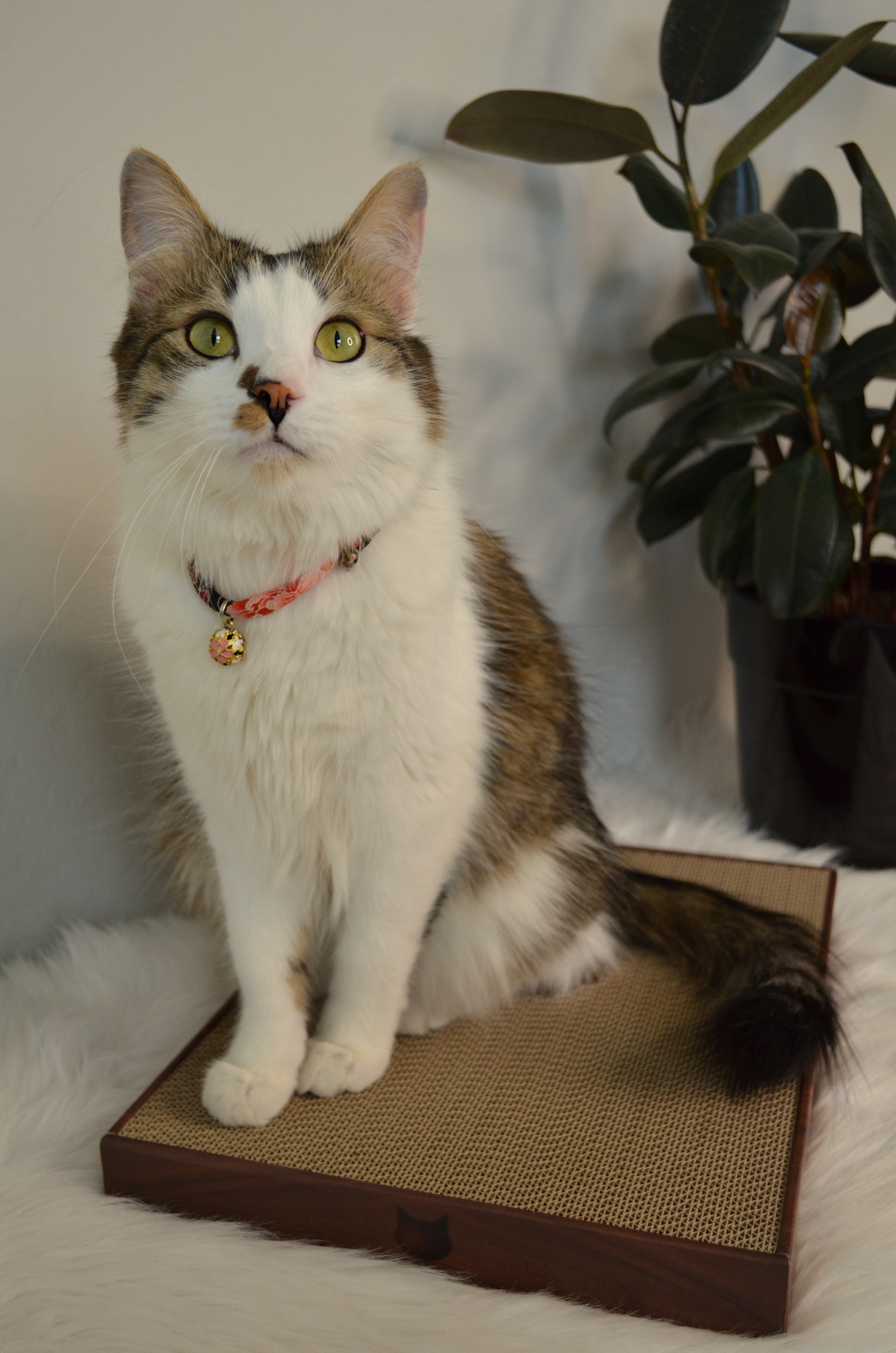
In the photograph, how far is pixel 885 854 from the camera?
5.60 ft

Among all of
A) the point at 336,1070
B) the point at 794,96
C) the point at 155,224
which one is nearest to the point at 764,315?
the point at 794,96

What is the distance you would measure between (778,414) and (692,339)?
1.09 ft

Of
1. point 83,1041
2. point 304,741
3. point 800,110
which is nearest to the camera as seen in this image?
point 304,741

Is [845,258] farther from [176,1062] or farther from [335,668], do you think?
[176,1062]

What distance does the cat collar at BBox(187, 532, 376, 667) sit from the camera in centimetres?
94

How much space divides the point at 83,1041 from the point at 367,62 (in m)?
1.32

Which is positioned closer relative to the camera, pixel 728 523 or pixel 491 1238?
pixel 491 1238

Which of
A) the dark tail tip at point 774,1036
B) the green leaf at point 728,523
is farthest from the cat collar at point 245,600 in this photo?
the green leaf at point 728,523

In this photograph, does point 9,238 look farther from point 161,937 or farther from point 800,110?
point 800,110

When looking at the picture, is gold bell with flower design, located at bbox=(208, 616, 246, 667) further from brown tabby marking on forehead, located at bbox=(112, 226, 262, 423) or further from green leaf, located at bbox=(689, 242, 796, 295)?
green leaf, located at bbox=(689, 242, 796, 295)

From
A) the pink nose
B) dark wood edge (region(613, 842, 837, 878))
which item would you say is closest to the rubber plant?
dark wood edge (region(613, 842, 837, 878))

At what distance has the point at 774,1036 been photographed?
1051mm

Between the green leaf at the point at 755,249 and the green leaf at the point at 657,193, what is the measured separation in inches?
4.5

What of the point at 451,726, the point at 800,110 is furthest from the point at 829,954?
the point at 800,110
